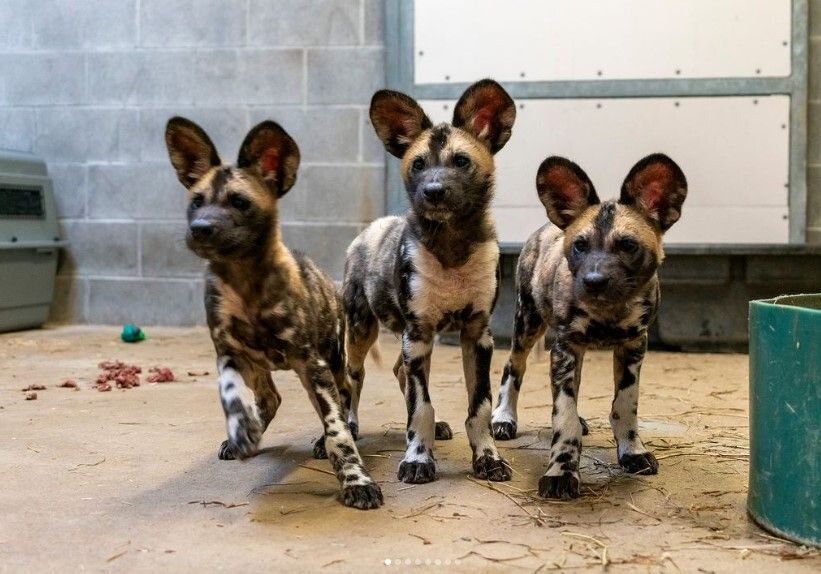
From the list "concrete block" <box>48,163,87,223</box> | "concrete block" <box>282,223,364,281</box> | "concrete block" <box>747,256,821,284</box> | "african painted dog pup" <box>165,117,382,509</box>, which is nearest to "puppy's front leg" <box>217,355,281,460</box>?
"african painted dog pup" <box>165,117,382,509</box>

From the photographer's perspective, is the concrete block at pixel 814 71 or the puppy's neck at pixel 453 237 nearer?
the puppy's neck at pixel 453 237

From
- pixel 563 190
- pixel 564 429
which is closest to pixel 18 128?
pixel 563 190

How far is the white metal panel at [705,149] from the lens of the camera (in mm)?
7398

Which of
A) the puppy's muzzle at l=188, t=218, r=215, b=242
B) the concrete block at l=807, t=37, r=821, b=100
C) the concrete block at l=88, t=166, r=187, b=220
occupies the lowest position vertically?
the puppy's muzzle at l=188, t=218, r=215, b=242

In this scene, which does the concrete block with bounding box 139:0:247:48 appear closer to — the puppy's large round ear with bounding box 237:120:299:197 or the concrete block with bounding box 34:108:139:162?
the concrete block with bounding box 34:108:139:162

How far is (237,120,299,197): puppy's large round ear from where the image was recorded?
355cm

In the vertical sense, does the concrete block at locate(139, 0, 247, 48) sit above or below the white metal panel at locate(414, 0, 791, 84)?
above

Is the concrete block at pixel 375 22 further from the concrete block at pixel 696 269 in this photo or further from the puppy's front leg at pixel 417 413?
the puppy's front leg at pixel 417 413

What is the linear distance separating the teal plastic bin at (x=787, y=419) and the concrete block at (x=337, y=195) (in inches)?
221

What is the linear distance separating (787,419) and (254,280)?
1911 mm

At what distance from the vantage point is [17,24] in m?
8.89

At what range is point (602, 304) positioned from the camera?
346 centimetres

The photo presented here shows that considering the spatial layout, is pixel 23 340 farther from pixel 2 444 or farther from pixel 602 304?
pixel 602 304

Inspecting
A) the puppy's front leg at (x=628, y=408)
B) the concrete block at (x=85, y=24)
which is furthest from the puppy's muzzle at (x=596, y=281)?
the concrete block at (x=85, y=24)
